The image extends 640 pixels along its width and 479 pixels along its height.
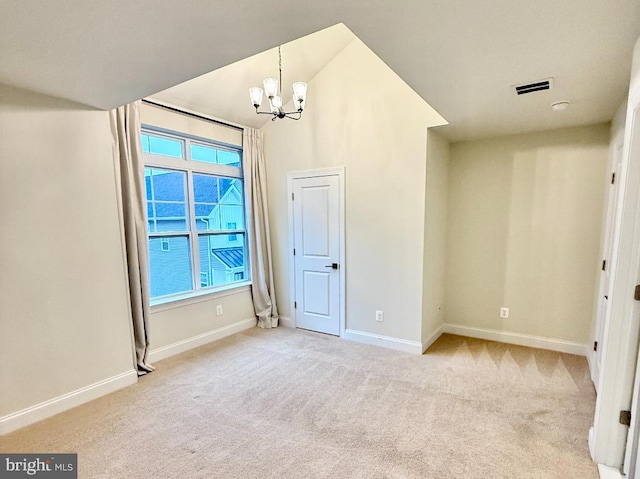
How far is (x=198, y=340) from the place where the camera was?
12.2 ft

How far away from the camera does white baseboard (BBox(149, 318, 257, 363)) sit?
10.9 feet

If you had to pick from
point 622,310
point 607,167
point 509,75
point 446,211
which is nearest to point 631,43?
point 509,75

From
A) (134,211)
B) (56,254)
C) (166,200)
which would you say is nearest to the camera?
(56,254)

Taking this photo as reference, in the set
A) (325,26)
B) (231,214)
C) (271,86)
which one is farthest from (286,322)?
(325,26)

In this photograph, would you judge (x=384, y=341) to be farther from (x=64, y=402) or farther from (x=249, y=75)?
(x=249, y=75)

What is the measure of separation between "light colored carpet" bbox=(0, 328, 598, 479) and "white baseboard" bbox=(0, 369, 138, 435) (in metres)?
0.08

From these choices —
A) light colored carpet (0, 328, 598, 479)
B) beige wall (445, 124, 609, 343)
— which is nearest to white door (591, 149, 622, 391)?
light colored carpet (0, 328, 598, 479)

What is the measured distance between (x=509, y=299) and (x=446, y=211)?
1.29 meters

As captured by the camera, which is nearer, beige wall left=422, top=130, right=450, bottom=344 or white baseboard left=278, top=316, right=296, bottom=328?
beige wall left=422, top=130, right=450, bottom=344

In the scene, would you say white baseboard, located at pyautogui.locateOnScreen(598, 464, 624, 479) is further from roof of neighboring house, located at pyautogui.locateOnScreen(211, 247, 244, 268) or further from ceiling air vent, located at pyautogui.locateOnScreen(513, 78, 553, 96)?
roof of neighboring house, located at pyautogui.locateOnScreen(211, 247, 244, 268)

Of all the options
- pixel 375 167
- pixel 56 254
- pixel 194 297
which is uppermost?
pixel 375 167

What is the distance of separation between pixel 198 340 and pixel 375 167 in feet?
9.62

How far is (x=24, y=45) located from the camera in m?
1.67

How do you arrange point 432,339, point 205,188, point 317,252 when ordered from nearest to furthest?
1. point 432,339
2. point 205,188
3. point 317,252
